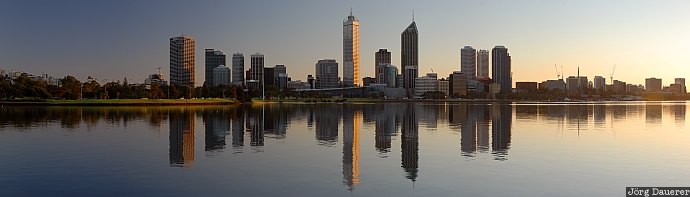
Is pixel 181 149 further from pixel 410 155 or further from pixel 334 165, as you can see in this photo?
pixel 410 155

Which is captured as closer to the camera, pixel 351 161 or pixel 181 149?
pixel 351 161

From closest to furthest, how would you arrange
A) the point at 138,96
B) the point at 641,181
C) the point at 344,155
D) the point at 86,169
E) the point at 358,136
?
the point at 641,181 → the point at 86,169 → the point at 344,155 → the point at 358,136 → the point at 138,96

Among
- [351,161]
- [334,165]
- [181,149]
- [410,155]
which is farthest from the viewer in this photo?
[181,149]

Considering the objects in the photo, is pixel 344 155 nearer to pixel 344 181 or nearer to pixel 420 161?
pixel 420 161

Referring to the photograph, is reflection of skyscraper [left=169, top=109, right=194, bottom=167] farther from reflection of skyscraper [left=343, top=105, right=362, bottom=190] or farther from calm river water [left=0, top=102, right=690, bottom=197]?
reflection of skyscraper [left=343, top=105, right=362, bottom=190]

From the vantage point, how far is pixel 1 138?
133 feet

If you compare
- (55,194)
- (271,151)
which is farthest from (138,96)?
(55,194)

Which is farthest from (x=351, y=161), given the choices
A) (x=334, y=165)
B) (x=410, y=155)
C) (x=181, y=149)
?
(x=181, y=149)

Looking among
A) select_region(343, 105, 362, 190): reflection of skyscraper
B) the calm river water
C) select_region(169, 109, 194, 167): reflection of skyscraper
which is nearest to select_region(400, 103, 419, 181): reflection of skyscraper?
the calm river water

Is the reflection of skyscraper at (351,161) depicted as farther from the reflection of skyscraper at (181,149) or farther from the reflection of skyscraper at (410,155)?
the reflection of skyscraper at (181,149)

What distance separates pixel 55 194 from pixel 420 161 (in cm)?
1691

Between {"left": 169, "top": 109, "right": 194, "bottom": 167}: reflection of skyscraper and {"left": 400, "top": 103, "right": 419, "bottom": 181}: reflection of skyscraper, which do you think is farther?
{"left": 169, "top": 109, "right": 194, "bottom": 167}: reflection of skyscraper

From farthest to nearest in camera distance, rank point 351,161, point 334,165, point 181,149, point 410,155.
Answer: point 181,149, point 410,155, point 351,161, point 334,165

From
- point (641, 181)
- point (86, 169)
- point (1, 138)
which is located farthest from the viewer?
point (1, 138)
